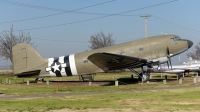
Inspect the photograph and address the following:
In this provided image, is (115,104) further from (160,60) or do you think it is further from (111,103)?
(160,60)

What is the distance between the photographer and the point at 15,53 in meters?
28.8

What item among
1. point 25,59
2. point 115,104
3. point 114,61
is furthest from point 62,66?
point 115,104

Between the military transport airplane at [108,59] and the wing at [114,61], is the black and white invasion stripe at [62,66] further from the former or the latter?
the wing at [114,61]

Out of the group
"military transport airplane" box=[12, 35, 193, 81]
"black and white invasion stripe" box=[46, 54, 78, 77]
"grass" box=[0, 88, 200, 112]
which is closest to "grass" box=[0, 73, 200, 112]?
"grass" box=[0, 88, 200, 112]

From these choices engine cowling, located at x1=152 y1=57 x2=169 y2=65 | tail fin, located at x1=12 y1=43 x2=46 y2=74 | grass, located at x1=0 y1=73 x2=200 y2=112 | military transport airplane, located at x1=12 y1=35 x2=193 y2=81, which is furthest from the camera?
tail fin, located at x1=12 y1=43 x2=46 y2=74

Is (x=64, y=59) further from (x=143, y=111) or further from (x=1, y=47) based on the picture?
(x=1, y=47)

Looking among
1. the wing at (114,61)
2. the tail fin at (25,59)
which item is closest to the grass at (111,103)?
the wing at (114,61)

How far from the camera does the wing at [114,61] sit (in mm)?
23323

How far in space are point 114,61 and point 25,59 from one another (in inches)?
433

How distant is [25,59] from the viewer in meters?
28.6

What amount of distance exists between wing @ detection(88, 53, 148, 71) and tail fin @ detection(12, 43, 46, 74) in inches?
306

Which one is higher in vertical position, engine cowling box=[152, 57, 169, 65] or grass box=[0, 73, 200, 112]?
engine cowling box=[152, 57, 169, 65]

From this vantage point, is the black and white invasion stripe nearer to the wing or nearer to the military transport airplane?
the military transport airplane

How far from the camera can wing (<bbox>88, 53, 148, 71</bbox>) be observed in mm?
23323
